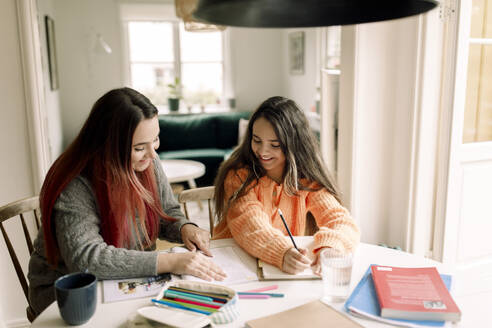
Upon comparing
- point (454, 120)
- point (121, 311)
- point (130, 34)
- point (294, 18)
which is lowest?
point (121, 311)

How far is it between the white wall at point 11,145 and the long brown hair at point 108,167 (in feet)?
2.75

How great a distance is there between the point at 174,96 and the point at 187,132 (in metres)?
0.66

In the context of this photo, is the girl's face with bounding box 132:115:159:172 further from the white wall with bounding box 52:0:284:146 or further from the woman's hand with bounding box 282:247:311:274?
the white wall with bounding box 52:0:284:146

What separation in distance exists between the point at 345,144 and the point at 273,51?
Result: 3.54 metres

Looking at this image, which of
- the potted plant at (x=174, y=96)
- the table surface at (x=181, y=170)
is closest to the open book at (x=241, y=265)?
the table surface at (x=181, y=170)

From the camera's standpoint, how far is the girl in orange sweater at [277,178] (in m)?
1.46

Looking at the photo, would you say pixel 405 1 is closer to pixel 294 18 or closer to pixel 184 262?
pixel 294 18

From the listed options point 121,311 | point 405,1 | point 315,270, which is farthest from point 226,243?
point 405,1

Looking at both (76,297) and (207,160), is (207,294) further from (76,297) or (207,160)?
(207,160)

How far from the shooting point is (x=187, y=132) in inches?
201

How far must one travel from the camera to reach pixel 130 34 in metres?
5.36

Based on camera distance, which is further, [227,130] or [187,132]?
[227,130]

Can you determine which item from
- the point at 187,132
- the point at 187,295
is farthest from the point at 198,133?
the point at 187,295

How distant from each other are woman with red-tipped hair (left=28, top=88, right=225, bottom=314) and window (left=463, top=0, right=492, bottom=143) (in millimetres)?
1809
